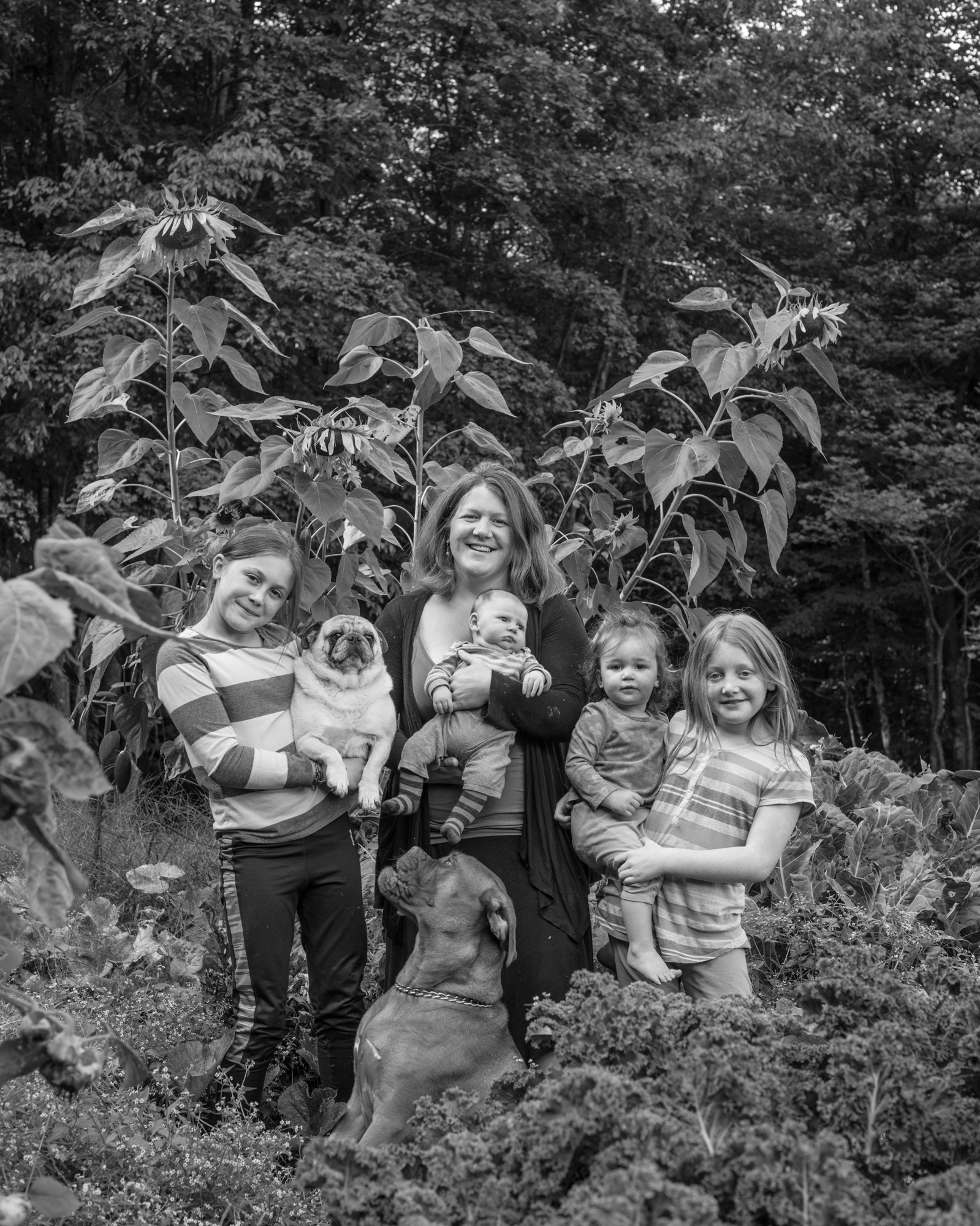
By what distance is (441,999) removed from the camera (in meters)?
2.64

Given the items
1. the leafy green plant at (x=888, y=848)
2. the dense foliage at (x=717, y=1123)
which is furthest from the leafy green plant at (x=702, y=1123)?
the leafy green plant at (x=888, y=848)

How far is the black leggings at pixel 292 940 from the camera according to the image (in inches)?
120

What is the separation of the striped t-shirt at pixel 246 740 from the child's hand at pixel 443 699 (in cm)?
38

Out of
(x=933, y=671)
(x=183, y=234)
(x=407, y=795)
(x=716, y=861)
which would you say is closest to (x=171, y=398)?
(x=183, y=234)

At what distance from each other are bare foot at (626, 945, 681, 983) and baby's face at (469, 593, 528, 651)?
0.76 meters

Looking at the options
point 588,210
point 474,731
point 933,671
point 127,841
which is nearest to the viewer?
point 474,731

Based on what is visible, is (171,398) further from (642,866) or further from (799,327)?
(642,866)

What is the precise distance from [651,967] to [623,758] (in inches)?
19.0

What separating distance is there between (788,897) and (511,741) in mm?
2006

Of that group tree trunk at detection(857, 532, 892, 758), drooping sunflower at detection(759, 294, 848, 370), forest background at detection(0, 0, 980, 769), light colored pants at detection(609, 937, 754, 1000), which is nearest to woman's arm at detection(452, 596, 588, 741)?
light colored pants at detection(609, 937, 754, 1000)

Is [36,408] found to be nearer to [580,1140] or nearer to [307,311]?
[307,311]

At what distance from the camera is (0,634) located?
4.34 ft

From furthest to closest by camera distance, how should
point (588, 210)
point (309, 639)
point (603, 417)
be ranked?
1. point (588, 210)
2. point (603, 417)
3. point (309, 639)

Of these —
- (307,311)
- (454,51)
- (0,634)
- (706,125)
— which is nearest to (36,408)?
(307,311)
